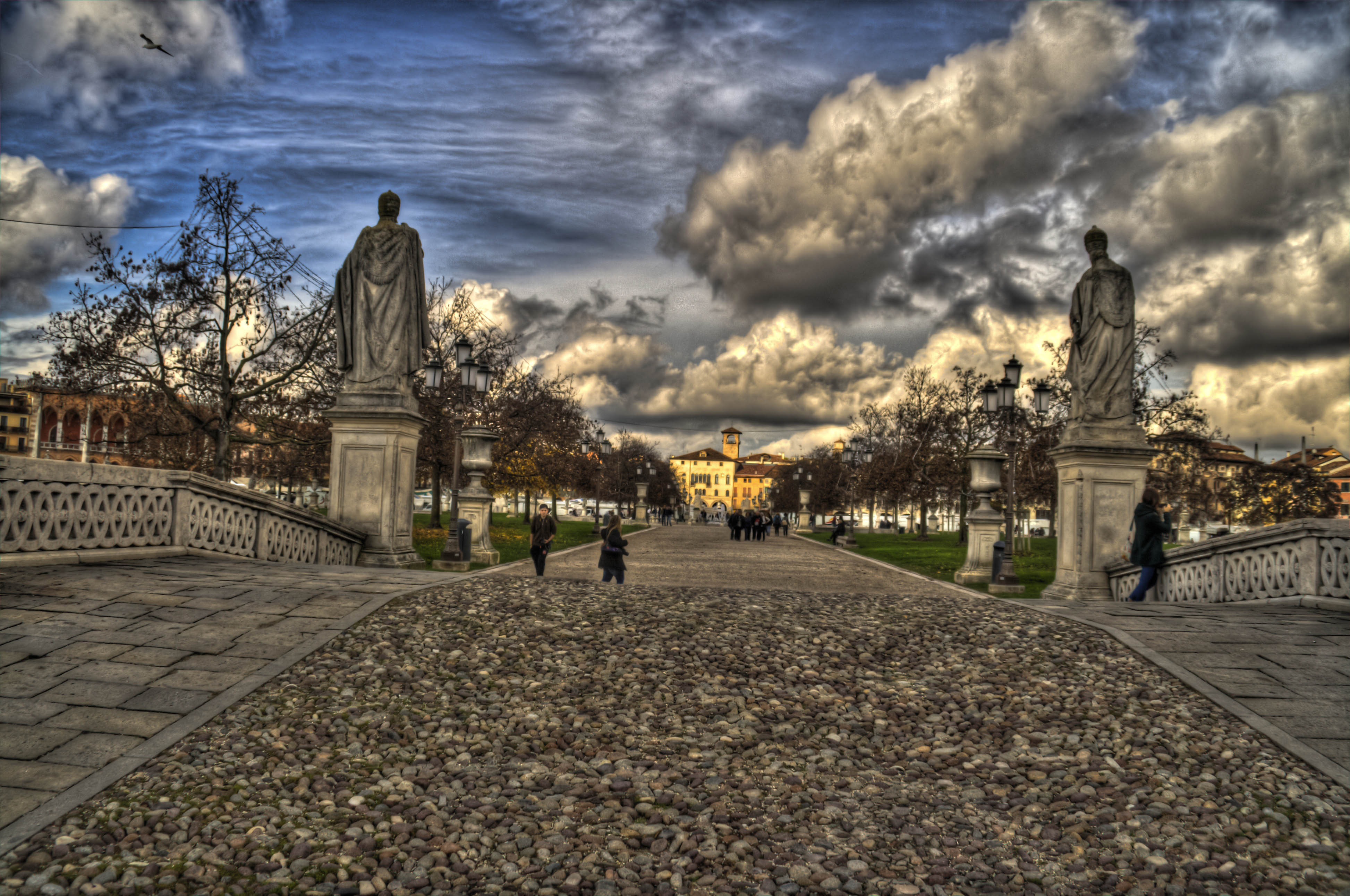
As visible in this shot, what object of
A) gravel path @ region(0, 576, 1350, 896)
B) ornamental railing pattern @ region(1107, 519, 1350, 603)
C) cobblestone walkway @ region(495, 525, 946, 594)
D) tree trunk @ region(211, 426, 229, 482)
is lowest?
cobblestone walkway @ region(495, 525, 946, 594)

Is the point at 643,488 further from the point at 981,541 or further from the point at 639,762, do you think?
the point at 639,762

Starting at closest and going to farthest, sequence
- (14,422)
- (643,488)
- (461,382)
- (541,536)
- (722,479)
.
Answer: (541,536) < (461,382) < (643,488) < (14,422) < (722,479)

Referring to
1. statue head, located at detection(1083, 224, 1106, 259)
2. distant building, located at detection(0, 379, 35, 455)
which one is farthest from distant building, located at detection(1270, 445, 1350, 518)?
distant building, located at detection(0, 379, 35, 455)

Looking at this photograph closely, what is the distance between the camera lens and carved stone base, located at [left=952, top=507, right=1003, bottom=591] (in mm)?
18484

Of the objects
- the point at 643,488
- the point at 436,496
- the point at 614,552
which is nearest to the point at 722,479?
the point at 643,488

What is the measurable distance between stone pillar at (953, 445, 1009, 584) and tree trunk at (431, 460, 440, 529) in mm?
18053

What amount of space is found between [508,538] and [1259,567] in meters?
24.4

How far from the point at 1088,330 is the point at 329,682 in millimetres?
11692

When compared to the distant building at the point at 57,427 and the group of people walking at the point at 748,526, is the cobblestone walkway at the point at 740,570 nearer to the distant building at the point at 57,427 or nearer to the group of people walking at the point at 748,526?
the group of people walking at the point at 748,526

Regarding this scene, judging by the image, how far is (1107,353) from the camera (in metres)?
12.6

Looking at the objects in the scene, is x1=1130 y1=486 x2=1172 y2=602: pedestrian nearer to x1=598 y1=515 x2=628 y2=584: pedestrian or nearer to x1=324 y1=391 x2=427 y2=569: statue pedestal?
x1=598 y1=515 x2=628 y2=584: pedestrian

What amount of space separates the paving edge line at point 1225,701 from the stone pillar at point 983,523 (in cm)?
908

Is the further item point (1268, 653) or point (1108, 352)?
point (1108, 352)

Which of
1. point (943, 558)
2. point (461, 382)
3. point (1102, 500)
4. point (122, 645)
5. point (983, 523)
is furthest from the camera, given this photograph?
point (943, 558)
